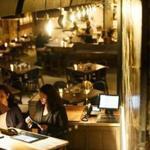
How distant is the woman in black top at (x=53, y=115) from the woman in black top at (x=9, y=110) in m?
0.45

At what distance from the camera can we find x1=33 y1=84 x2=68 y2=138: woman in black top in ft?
24.4

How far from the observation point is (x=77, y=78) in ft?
46.7

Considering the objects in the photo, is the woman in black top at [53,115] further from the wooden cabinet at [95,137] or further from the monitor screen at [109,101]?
the monitor screen at [109,101]

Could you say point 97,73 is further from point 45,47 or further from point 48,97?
point 48,97

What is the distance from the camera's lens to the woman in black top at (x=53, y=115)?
7.43 metres

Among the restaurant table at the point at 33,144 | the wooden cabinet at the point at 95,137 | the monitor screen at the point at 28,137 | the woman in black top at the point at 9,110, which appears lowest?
the wooden cabinet at the point at 95,137

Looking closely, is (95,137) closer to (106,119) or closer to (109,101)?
(106,119)

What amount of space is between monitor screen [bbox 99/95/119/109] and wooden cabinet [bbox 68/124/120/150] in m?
0.40

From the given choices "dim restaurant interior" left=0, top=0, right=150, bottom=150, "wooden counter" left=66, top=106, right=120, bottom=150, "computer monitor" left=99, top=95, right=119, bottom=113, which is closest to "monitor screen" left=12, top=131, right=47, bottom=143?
"dim restaurant interior" left=0, top=0, right=150, bottom=150

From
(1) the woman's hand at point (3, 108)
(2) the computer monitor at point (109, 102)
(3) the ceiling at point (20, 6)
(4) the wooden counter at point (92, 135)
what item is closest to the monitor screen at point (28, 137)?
(1) the woman's hand at point (3, 108)

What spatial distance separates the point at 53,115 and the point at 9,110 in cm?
79

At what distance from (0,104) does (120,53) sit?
2.46m

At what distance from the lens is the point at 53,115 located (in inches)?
295

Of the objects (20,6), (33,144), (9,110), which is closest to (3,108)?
(9,110)
